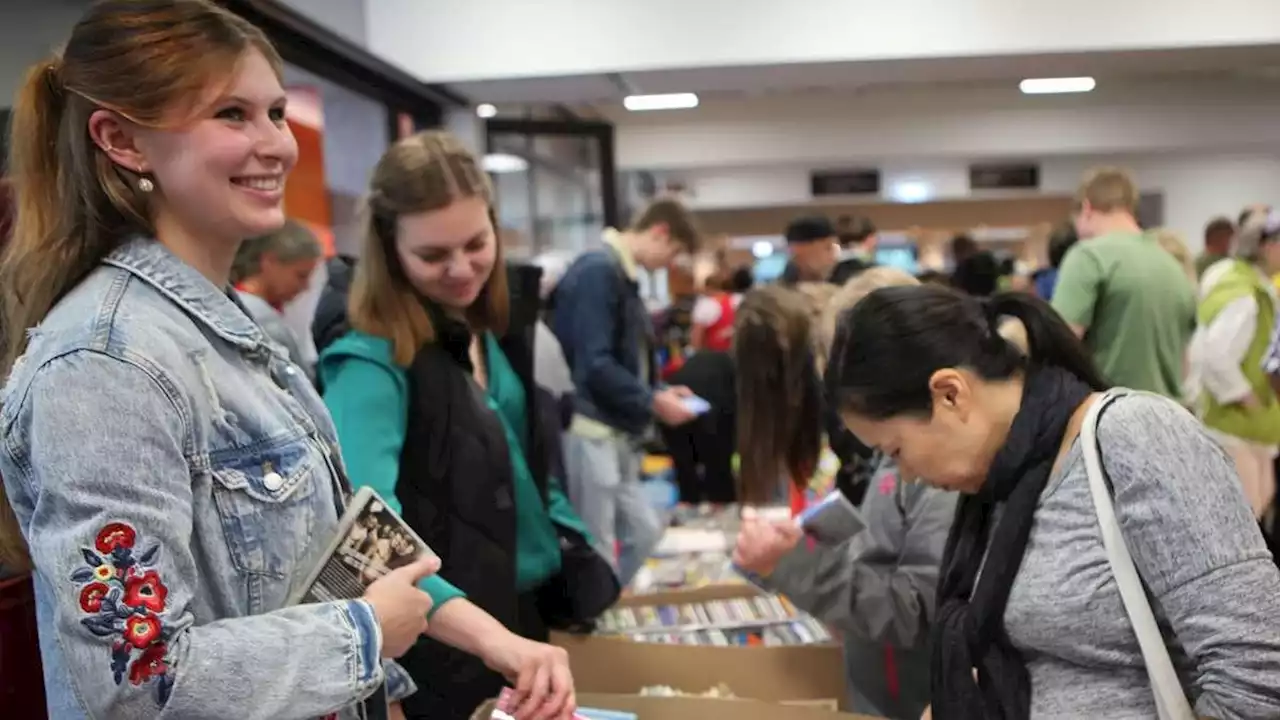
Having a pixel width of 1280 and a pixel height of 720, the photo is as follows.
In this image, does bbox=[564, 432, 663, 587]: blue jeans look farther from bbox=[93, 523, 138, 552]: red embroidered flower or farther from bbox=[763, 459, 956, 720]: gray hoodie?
bbox=[93, 523, 138, 552]: red embroidered flower

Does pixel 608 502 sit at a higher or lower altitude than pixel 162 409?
lower

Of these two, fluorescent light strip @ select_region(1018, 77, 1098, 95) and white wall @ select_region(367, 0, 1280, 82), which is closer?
white wall @ select_region(367, 0, 1280, 82)

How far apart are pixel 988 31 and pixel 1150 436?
378cm

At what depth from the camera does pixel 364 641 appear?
951 mm

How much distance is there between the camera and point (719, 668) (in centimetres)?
187

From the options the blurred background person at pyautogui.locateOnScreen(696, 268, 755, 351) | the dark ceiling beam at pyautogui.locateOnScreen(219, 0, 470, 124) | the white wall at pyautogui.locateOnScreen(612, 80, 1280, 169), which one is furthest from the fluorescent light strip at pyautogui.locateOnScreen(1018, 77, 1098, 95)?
the dark ceiling beam at pyautogui.locateOnScreen(219, 0, 470, 124)

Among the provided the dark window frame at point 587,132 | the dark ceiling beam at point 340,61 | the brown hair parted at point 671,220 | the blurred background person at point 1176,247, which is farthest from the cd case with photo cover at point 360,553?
the blurred background person at point 1176,247

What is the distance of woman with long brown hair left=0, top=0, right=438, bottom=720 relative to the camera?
83cm

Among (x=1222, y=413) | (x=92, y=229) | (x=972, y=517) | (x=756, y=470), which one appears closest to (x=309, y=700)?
(x=92, y=229)

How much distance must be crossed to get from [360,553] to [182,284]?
1.04ft

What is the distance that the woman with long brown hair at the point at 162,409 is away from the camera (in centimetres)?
83

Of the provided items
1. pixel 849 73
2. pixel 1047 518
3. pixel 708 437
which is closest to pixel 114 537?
pixel 1047 518

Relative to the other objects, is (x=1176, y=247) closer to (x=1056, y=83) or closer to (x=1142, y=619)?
(x=1056, y=83)

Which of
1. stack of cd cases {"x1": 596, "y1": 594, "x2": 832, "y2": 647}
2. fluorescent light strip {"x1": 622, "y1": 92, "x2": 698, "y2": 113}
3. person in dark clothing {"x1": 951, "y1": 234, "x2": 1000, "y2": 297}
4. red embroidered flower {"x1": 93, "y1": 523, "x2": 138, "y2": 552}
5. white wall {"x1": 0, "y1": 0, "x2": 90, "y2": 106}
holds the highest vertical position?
fluorescent light strip {"x1": 622, "y1": 92, "x2": 698, "y2": 113}
